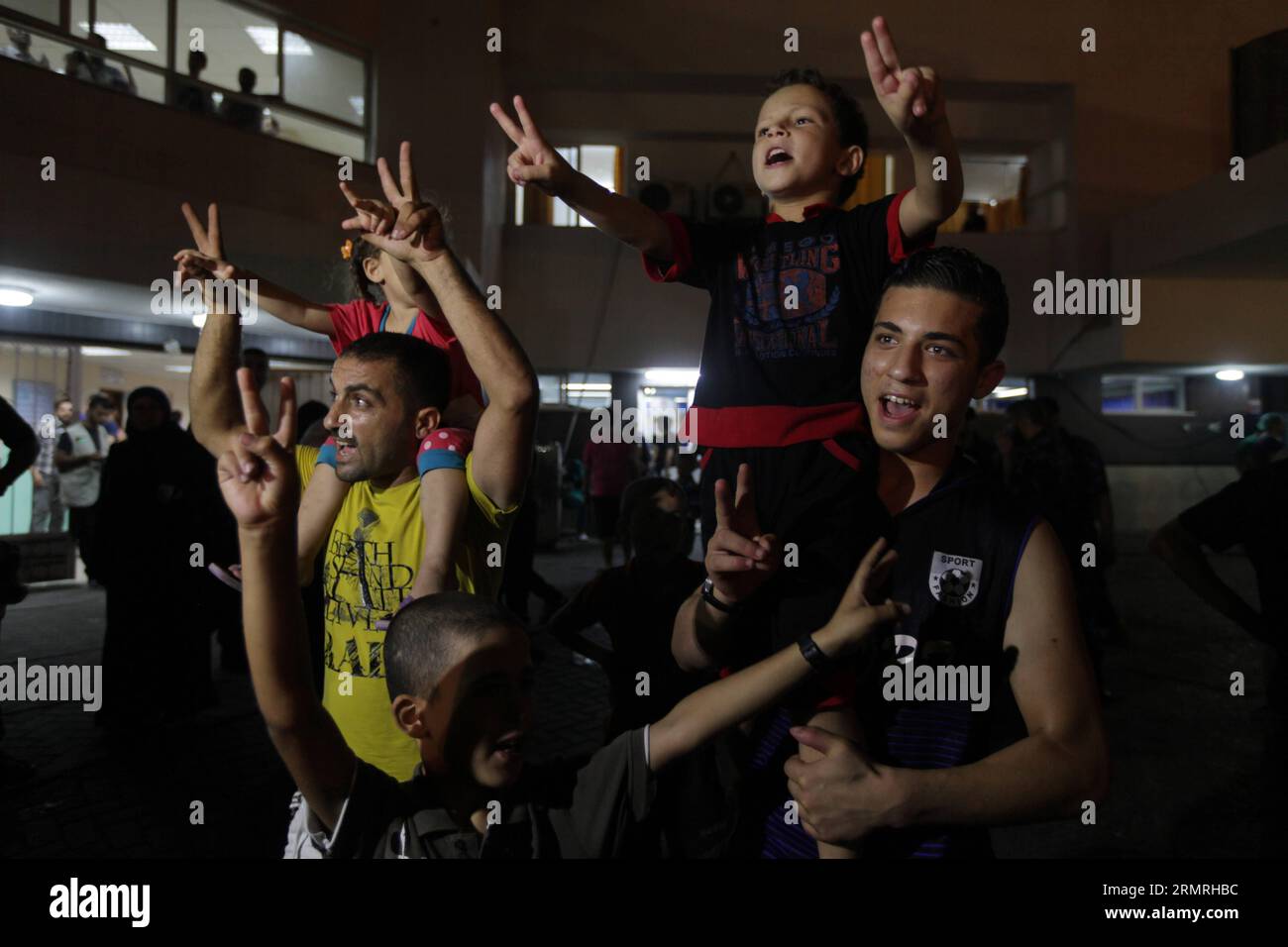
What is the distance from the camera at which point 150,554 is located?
455cm

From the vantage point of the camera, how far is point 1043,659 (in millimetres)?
1264

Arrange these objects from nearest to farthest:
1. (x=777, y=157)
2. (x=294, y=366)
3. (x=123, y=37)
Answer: (x=777, y=157) → (x=123, y=37) → (x=294, y=366)

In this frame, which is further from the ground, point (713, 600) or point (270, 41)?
point (270, 41)

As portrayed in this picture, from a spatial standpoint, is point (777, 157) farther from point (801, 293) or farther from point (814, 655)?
point (814, 655)

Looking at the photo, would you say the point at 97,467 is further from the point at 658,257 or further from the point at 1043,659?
the point at 1043,659

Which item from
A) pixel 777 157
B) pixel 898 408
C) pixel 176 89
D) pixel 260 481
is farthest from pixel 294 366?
pixel 898 408

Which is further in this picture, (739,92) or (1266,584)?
(739,92)

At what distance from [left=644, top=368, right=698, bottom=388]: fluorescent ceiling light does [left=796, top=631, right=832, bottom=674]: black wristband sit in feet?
38.8

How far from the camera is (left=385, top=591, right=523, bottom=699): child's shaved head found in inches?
53.1

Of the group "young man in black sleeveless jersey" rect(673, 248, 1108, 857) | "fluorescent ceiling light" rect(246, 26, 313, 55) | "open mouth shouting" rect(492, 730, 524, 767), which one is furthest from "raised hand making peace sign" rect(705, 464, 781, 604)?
"fluorescent ceiling light" rect(246, 26, 313, 55)

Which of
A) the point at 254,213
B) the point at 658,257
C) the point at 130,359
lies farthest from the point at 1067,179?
the point at 130,359

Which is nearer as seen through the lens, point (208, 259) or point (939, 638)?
point (939, 638)

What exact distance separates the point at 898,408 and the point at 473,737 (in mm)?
878
